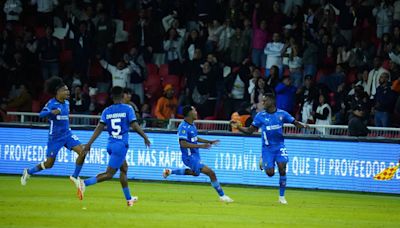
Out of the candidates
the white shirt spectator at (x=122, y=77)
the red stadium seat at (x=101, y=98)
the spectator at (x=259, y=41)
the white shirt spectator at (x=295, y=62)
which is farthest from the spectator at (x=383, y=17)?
the red stadium seat at (x=101, y=98)

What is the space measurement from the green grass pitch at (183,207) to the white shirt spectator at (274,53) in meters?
4.95

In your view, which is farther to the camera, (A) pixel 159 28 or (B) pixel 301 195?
(A) pixel 159 28

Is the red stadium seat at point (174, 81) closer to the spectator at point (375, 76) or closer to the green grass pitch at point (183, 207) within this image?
the green grass pitch at point (183, 207)

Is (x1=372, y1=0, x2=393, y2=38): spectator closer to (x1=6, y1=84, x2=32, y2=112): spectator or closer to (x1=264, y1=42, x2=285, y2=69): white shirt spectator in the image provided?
(x1=264, y1=42, x2=285, y2=69): white shirt spectator

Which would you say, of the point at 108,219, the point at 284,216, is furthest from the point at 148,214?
the point at 284,216

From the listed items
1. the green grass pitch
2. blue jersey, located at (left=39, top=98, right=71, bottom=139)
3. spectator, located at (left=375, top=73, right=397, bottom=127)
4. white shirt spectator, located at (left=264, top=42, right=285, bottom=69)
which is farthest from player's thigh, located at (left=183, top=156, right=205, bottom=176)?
white shirt spectator, located at (left=264, top=42, right=285, bottom=69)

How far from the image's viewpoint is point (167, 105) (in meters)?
27.3

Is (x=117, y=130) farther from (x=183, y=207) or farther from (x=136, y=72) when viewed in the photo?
(x=136, y=72)

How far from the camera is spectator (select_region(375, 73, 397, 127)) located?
24.4 m

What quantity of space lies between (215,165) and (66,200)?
6.65 meters

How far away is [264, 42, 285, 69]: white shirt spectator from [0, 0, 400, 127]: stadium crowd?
0.11 ft

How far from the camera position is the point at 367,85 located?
25.4 metres

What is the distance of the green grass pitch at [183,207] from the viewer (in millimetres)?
15148

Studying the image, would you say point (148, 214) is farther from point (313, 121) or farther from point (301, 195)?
point (313, 121)
